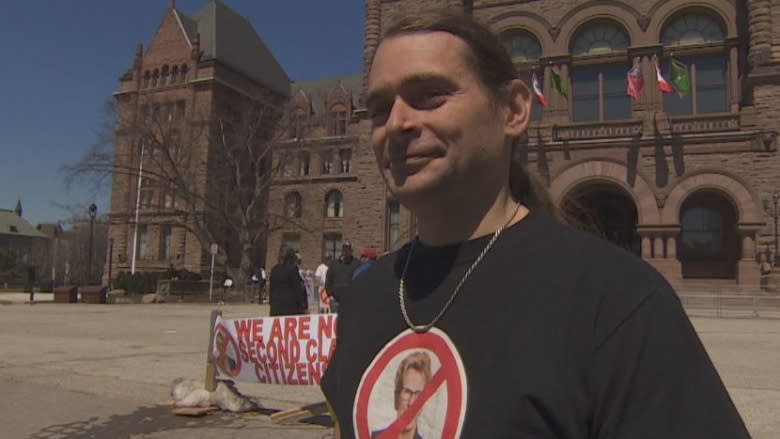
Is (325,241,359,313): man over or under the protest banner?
over

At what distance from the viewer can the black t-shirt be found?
103 cm

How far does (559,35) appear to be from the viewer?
28.2m

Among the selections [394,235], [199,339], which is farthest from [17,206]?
[199,339]

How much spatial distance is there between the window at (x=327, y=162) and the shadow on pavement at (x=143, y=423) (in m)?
46.2

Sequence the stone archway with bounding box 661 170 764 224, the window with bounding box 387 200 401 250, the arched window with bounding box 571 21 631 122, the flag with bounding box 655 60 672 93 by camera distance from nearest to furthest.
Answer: the stone archway with bounding box 661 170 764 224, the flag with bounding box 655 60 672 93, the arched window with bounding box 571 21 631 122, the window with bounding box 387 200 401 250

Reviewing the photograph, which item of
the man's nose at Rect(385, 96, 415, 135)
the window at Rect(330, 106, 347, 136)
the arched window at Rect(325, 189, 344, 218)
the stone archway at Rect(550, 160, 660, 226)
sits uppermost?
the window at Rect(330, 106, 347, 136)

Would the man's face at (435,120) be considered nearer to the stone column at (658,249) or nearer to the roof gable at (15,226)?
the stone column at (658,249)

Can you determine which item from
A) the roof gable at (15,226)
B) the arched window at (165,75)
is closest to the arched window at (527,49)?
the arched window at (165,75)

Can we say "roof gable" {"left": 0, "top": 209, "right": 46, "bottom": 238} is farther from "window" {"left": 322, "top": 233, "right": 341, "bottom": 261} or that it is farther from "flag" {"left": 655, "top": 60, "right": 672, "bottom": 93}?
"flag" {"left": 655, "top": 60, "right": 672, "bottom": 93}

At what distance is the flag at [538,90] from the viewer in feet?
85.6

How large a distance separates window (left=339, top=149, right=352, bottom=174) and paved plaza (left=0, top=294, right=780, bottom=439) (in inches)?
1468

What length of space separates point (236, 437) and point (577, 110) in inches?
1047


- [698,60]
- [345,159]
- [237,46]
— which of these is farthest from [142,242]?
[698,60]

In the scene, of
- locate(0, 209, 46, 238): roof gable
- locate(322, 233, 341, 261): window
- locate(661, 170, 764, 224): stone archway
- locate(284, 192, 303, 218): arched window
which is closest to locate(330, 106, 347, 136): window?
locate(284, 192, 303, 218): arched window
